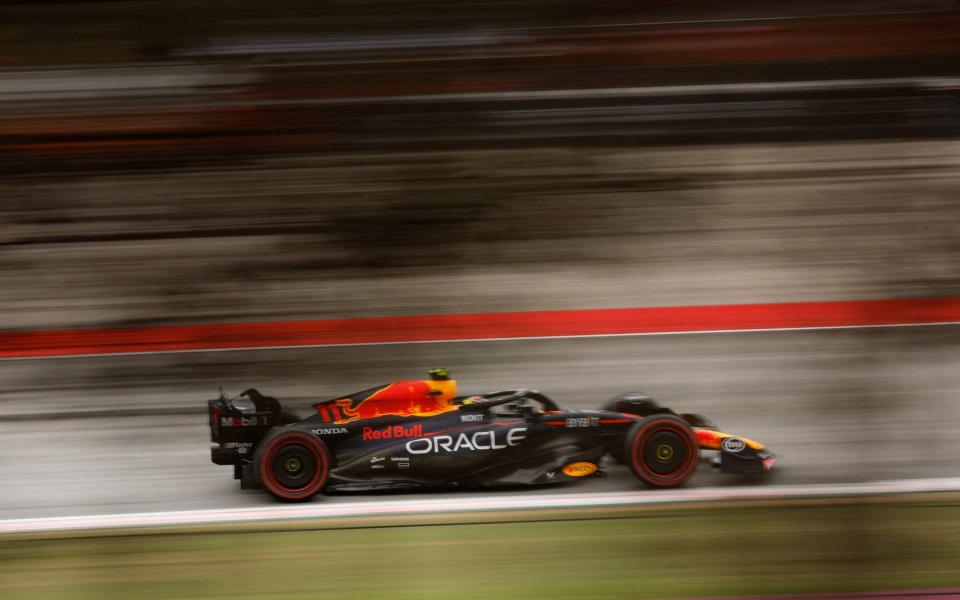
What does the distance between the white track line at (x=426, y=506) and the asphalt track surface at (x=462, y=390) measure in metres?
0.09

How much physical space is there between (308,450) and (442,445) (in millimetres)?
497

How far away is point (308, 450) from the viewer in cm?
329

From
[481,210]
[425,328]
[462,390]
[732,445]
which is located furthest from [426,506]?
[481,210]

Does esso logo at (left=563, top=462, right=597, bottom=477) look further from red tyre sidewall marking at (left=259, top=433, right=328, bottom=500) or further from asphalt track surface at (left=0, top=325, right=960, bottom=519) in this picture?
red tyre sidewall marking at (left=259, top=433, right=328, bottom=500)

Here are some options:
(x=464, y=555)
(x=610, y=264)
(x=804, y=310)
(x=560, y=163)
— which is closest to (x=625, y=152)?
(x=560, y=163)

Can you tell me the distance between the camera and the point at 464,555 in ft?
8.83

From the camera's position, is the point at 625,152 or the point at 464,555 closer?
the point at 464,555

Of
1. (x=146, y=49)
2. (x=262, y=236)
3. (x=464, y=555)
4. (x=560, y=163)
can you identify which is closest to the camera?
(x=464, y=555)

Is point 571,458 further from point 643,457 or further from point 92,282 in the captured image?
point 92,282

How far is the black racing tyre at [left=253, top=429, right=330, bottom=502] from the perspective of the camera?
3273 millimetres

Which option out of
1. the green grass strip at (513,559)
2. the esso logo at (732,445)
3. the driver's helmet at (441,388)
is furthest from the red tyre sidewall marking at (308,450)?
the esso logo at (732,445)

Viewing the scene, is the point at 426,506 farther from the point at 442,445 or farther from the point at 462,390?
the point at 462,390

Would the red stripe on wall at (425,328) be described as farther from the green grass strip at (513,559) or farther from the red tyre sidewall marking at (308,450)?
the green grass strip at (513,559)

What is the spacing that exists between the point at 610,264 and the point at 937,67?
4.89 metres
